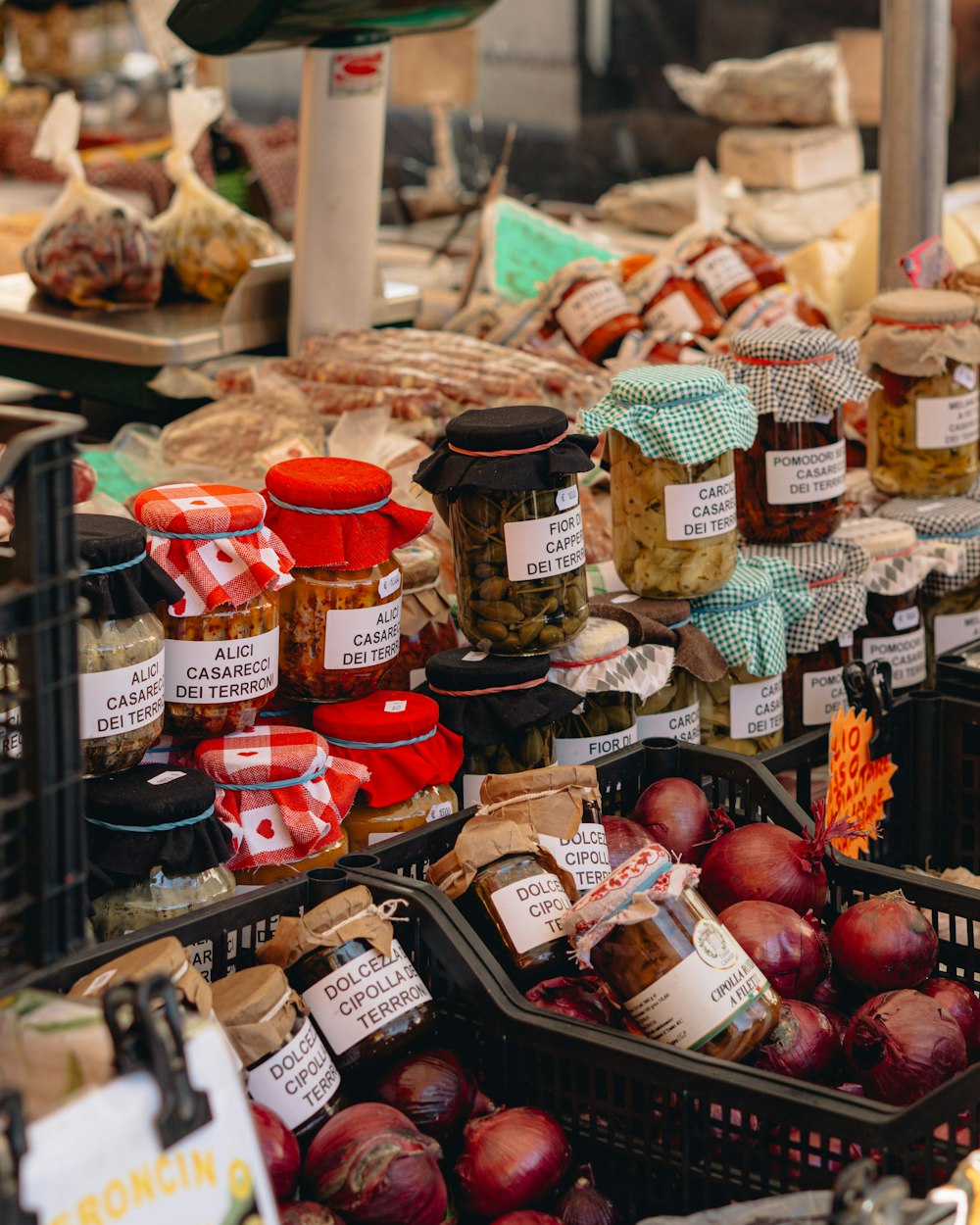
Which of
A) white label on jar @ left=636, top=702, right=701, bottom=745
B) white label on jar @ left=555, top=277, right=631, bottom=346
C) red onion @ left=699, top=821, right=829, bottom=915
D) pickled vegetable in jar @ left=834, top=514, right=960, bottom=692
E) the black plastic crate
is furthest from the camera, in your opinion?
white label on jar @ left=555, top=277, right=631, bottom=346

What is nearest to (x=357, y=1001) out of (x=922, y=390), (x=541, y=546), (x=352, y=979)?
(x=352, y=979)

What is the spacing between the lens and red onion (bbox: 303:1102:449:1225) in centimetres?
102

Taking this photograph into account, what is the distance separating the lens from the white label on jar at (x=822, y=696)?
1916 mm

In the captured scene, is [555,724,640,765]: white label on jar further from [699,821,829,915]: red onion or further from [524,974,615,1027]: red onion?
[524,974,615,1027]: red onion

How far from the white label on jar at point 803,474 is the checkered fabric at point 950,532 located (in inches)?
9.1

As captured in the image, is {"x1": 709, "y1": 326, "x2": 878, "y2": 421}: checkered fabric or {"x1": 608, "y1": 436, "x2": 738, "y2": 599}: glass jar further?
{"x1": 709, "y1": 326, "x2": 878, "y2": 421}: checkered fabric

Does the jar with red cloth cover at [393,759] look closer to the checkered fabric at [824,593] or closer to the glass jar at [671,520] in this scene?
the glass jar at [671,520]

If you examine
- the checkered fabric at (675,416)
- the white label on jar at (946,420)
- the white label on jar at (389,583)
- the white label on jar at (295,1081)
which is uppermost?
the checkered fabric at (675,416)

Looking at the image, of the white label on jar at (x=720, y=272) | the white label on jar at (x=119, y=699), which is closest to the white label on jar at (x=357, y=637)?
the white label on jar at (x=119, y=699)

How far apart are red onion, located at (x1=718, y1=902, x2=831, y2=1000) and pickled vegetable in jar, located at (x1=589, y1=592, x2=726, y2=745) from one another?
16.0 inches

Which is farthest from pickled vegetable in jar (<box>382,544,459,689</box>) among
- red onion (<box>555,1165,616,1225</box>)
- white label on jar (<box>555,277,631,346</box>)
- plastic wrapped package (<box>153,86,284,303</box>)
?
plastic wrapped package (<box>153,86,284,303</box>)

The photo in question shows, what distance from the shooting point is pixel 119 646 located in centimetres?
124

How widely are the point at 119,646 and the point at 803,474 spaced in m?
0.94

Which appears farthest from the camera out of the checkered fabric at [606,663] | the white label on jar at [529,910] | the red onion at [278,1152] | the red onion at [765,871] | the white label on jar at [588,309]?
the white label on jar at [588,309]
